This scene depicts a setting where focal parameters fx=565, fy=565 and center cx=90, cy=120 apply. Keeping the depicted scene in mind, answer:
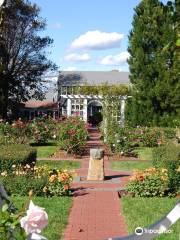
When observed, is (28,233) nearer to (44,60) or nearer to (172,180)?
(172,180)

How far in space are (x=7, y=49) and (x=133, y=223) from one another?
1594 inches

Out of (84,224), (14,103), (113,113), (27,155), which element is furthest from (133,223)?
(14,103)

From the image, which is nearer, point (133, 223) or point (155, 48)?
point (133, 223)

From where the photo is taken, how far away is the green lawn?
17420mm

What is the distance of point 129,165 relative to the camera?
60.2 ft

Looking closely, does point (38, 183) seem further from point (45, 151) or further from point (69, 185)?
point (45, 151)

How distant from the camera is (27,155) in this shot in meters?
12.7

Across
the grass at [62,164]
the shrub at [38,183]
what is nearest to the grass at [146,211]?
the shrub at [38,183]

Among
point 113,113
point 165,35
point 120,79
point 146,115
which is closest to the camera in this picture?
point 113,113

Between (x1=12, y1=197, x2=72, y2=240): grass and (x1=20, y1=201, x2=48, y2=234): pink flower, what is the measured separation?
5.21 m

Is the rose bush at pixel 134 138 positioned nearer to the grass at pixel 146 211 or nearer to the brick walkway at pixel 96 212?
the brick walkway at pixel 96 212

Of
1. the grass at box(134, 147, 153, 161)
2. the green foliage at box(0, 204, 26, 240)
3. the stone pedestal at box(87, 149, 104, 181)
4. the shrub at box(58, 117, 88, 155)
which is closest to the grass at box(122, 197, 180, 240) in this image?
the stone pedestal at box(87, 149, 104, 181)

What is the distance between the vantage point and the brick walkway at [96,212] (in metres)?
7.66

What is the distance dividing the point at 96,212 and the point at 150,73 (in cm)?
2375
